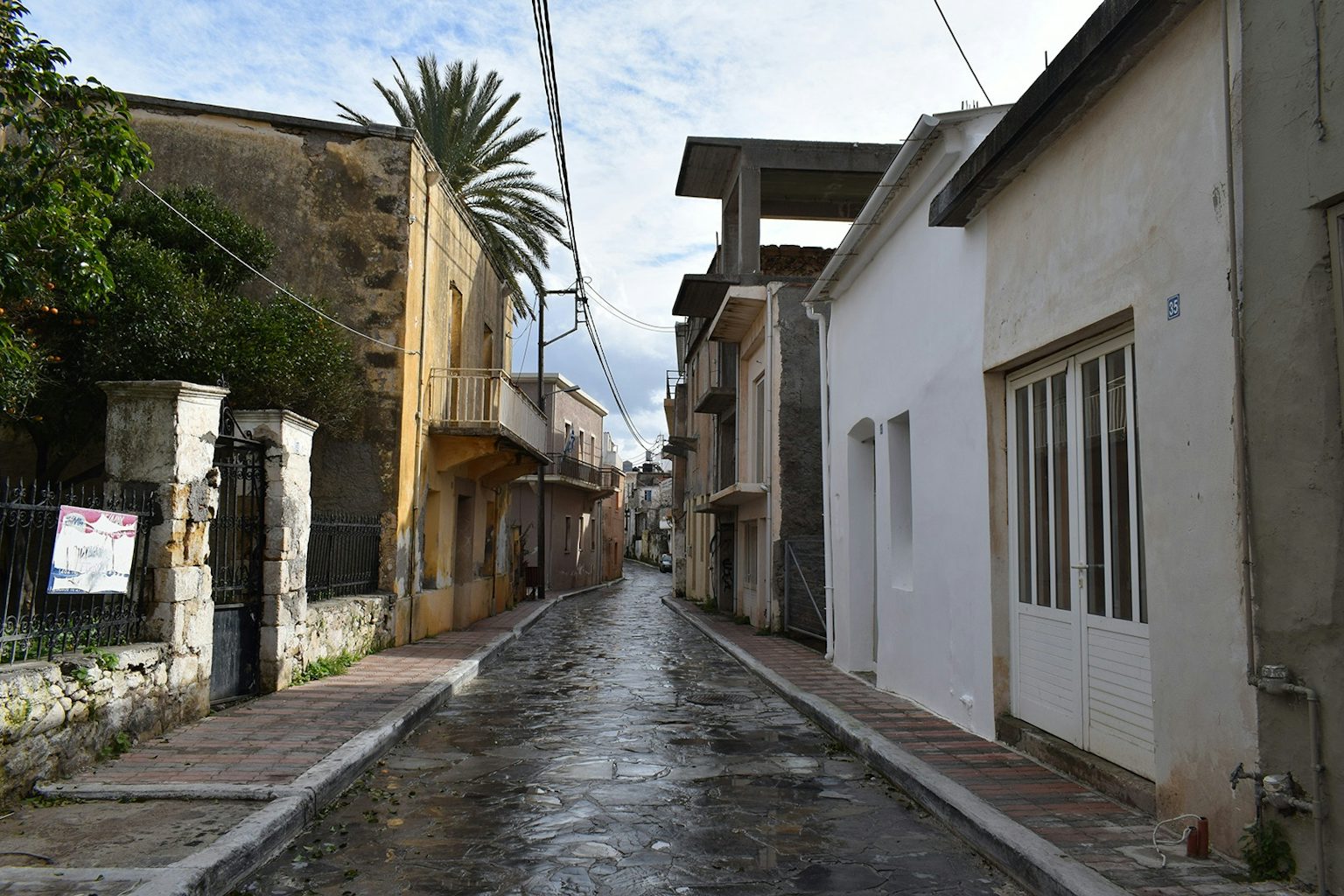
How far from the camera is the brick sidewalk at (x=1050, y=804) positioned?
4270 millimetres

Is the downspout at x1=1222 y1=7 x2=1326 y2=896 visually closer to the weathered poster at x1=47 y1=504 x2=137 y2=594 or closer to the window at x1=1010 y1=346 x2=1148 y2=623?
the window at x1=1010 y1=346 x2=1148 y2=623

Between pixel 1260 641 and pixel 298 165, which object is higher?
pixel 298 165

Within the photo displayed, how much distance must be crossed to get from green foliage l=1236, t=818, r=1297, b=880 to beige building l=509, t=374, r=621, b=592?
1182 inches

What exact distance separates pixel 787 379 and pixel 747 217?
383cm

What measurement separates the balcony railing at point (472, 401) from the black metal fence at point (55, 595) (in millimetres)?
8273

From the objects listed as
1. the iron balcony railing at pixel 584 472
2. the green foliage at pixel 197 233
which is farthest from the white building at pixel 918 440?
the iron balcony railing at pixel 584 472

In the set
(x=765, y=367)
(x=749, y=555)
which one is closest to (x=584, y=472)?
(x=749, y=555)

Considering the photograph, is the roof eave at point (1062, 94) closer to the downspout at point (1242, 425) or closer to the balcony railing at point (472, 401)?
the downspout at point (1242, 425)

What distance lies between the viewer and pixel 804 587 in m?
16.0

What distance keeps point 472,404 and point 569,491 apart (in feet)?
82.3

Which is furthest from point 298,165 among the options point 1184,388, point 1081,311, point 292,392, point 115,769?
point 1184,388

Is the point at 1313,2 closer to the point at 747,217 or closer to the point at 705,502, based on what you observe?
the point at 747,217

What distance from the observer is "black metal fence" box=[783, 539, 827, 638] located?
15430 millimetres

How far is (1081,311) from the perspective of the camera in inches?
237
